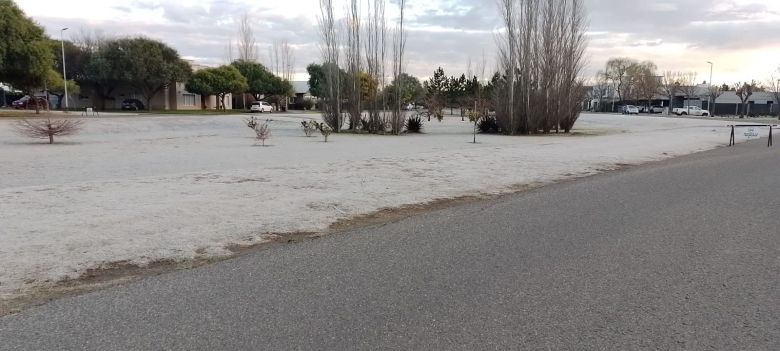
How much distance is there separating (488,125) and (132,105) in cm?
5334

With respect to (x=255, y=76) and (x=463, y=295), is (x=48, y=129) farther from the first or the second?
(x=255, y=76)

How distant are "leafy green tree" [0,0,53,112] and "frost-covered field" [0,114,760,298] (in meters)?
24.1

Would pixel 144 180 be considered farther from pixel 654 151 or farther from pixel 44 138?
pixel 654 151

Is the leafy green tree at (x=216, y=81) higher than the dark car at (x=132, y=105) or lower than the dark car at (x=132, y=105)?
higher

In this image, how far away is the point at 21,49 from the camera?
39.4 metres

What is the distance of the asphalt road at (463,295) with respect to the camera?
385cm

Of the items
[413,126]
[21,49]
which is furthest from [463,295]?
[21,49]

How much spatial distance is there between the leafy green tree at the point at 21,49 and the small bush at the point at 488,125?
103 feet

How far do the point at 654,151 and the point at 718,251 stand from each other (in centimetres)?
1655

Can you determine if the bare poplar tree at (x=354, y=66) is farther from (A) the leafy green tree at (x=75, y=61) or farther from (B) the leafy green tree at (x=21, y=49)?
(A) the leafy green tree at (x=75, y=61)

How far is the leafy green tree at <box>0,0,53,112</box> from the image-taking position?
38.9 m

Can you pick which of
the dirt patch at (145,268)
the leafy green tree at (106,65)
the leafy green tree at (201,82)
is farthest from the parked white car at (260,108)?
the dirt patch at (145,268)

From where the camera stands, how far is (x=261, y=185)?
10.7 metres

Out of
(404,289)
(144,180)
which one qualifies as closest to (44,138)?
(144,180)
